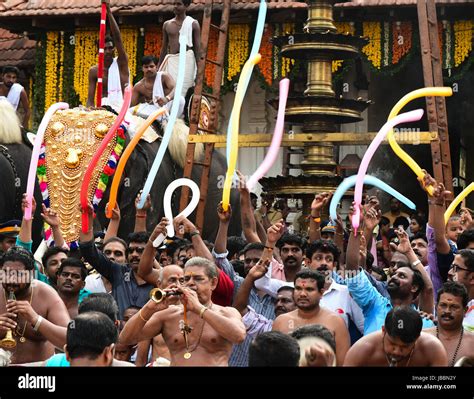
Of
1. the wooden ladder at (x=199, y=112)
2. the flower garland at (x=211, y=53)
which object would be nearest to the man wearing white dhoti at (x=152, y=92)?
the wooden ladder at (x=199, y=112)

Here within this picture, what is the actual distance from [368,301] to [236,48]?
1047 centimetres

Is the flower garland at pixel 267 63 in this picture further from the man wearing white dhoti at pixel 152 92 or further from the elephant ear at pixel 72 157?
the elephant ear at pixel 72 157

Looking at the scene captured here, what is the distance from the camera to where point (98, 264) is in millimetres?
10031

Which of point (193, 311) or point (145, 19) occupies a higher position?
point (145, 19)

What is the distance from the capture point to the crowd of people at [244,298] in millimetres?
7664

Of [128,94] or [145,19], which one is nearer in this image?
[128,94]

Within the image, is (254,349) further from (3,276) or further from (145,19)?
(145,19)

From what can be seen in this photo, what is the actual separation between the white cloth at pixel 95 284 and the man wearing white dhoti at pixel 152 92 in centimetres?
372

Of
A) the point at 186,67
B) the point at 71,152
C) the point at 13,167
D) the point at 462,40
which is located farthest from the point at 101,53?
the point at 462,40

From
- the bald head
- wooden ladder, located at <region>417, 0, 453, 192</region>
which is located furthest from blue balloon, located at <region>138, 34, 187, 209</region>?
wooden ladder, located at <region>417, 0, 453, 192</region>

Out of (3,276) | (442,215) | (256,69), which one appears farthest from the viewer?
(256,69)

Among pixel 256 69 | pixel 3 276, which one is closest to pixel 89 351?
pixel 3 276

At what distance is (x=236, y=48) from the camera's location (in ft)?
62.7
